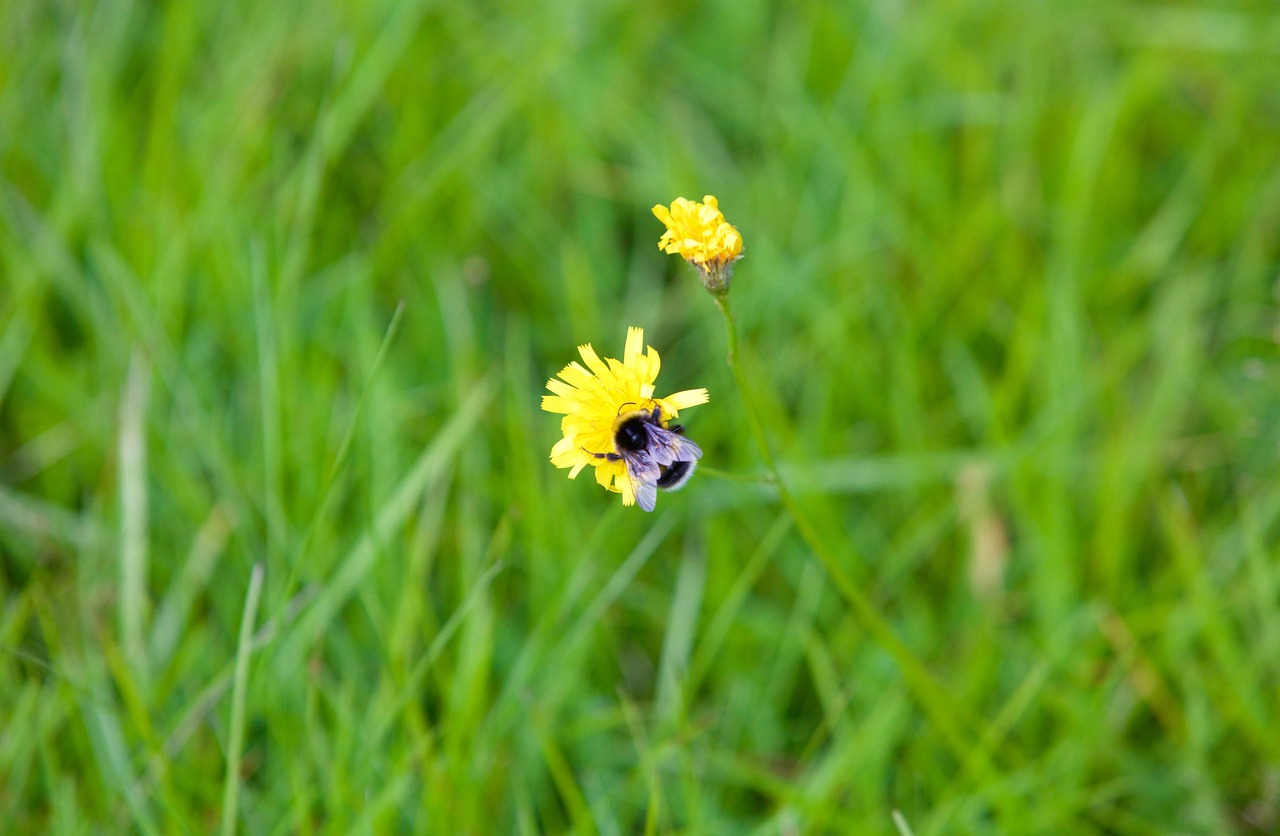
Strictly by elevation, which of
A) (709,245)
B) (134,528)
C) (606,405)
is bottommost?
(606,405)

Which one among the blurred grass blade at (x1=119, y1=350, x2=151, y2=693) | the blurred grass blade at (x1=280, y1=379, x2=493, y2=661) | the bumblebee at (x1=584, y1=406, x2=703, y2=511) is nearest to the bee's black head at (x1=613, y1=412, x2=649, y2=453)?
the bumblebee at (x1=584, y1=406, x2=703, y2=511)

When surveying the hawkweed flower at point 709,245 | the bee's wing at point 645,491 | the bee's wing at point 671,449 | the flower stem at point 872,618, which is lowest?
the bee's wing at point 645,491

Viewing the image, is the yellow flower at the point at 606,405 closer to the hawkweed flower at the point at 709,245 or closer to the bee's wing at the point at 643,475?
the bee's wing at the point at 643,475

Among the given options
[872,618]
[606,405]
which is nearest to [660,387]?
[872,618]

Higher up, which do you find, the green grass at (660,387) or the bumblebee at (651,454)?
the green grass at (660,387)

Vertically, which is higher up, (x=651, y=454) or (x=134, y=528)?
(x=134, y=528)

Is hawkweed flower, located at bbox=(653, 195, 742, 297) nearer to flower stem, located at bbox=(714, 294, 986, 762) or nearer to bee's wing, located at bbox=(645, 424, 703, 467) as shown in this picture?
flower stem, located at bbox=(714, 294, 986, 762)

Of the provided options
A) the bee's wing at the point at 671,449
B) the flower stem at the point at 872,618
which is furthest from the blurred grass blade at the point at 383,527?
the bee's wing at the point at 671,449

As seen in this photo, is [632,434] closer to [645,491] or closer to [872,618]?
[645,491]

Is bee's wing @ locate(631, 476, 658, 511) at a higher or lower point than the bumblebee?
lower
